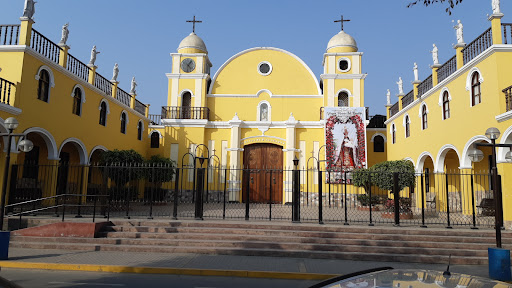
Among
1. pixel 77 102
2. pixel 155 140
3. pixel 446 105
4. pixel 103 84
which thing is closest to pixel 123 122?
pixel 103 84

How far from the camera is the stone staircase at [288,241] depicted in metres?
8.89

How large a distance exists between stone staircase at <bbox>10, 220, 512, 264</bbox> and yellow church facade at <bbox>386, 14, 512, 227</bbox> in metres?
1.58

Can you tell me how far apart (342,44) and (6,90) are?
18560mm

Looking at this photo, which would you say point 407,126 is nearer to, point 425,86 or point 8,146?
point 425,86

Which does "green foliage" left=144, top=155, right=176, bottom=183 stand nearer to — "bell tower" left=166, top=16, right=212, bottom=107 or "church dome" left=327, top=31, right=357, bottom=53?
"bell tower" left=166, top=16, right=212, bottom=107

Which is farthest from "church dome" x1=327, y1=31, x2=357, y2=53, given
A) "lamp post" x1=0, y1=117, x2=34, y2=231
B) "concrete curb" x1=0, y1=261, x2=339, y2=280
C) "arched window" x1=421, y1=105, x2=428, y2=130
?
"lamp post" x1=0, y1=117, x2=34, y2=231

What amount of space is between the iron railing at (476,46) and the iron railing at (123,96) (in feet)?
58.7

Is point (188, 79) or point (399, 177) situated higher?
point (188, 79)

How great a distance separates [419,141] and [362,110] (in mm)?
4224

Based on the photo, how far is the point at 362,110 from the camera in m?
20.8

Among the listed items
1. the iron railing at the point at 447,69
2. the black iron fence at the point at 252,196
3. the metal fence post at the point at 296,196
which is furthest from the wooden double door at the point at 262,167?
the iron railing at the point at 447,69

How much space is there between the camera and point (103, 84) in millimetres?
18266

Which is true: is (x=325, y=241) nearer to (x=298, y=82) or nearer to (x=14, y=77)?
(x=14, y=77)

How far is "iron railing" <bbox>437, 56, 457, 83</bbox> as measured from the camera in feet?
46.9
